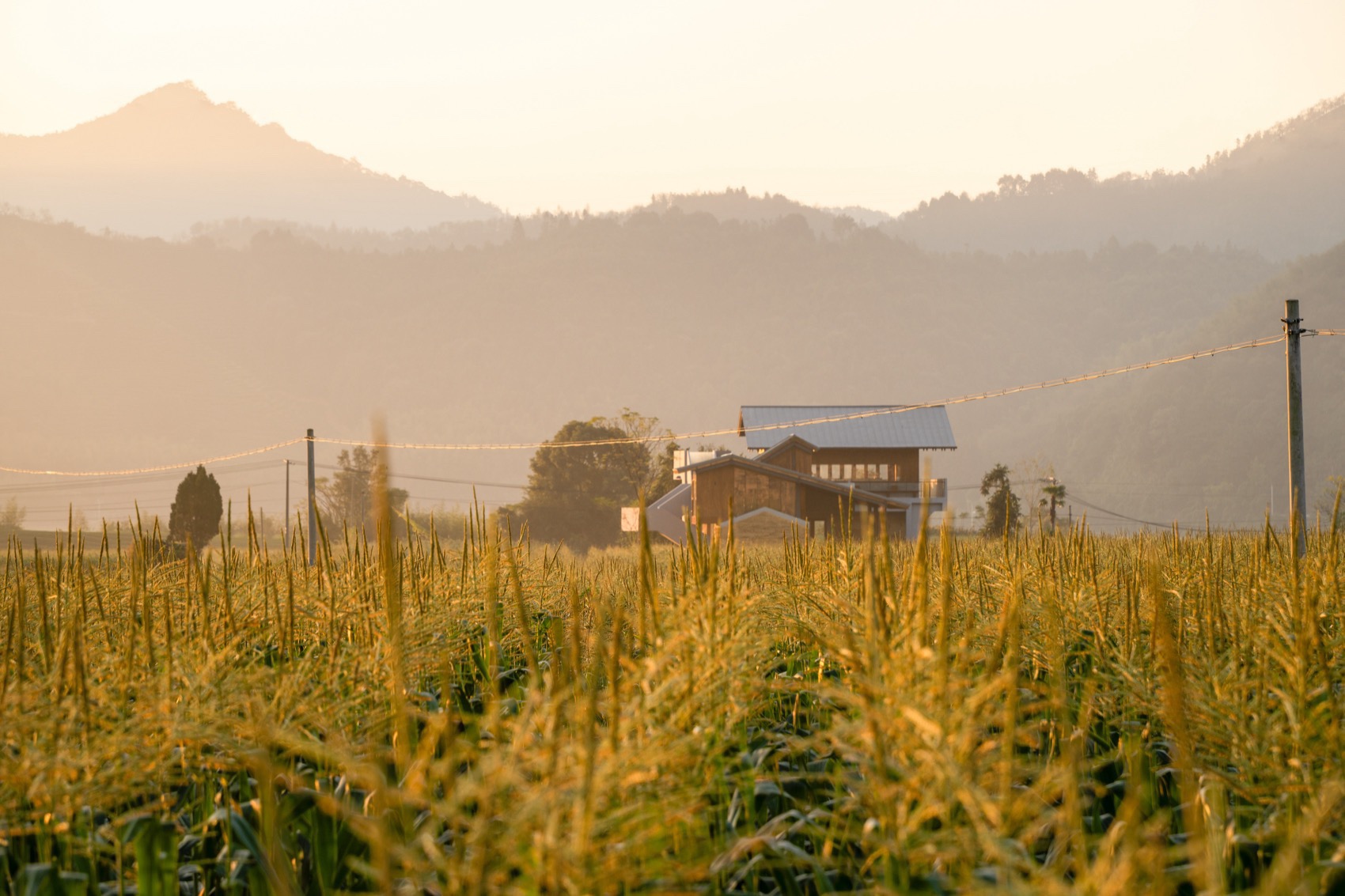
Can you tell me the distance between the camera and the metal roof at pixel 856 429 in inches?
1909

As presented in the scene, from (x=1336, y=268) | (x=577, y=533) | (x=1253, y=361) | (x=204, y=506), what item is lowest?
(x=577, y=533)

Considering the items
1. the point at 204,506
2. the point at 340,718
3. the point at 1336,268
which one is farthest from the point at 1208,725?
the point at 1336,268

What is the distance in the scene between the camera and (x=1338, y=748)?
2764 mm

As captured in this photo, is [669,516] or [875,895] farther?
[669,516]

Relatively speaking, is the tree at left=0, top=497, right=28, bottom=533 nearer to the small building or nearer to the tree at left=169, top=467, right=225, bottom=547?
the tree at left=169, top=467, right=225, bottom=547

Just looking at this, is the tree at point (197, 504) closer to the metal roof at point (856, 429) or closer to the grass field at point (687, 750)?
the metal roof at point (856, 429)

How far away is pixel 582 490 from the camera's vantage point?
55531 mm

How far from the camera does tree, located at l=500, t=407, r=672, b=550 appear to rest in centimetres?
5491

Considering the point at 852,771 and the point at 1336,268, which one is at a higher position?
the point at 1336,268

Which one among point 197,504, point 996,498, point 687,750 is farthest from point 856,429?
point 687,750

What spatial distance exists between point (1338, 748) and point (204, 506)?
31614mm

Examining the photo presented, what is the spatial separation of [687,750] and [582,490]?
176 feet

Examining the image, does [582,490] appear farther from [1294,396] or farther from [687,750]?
[687,750]

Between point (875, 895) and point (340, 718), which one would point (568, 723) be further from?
point (340, 718)
